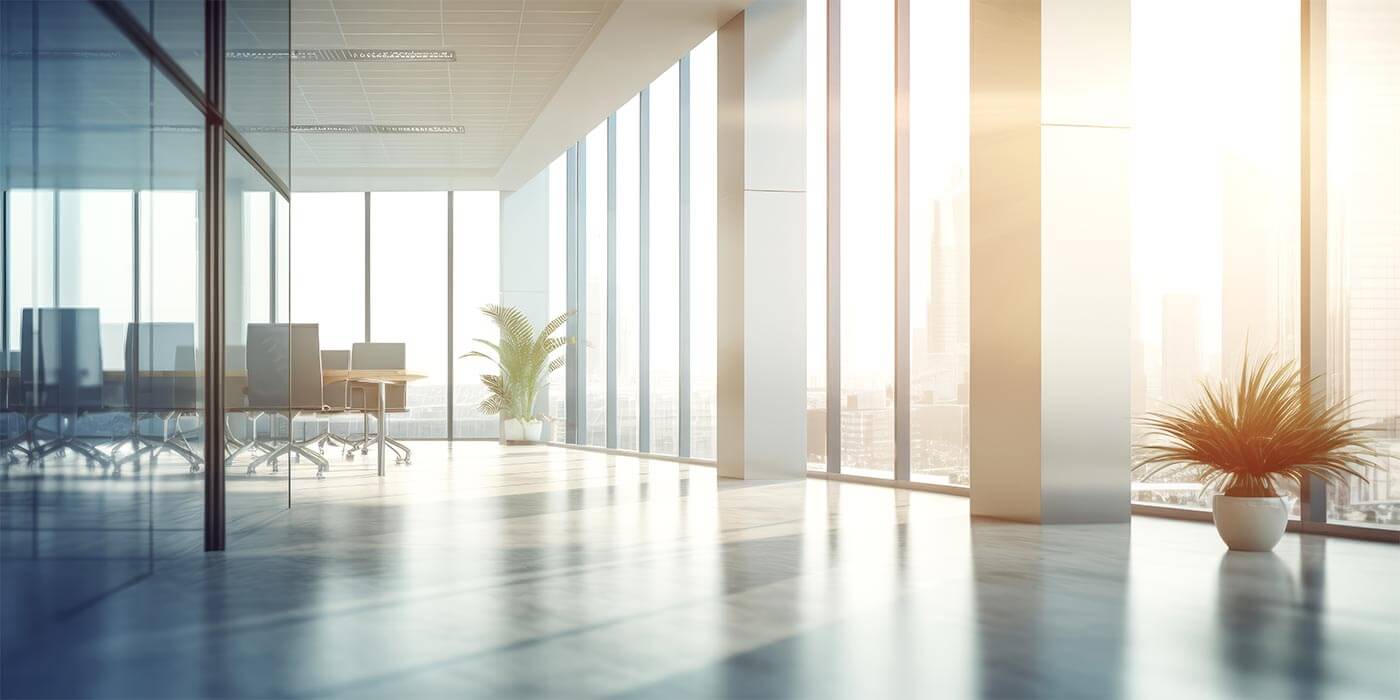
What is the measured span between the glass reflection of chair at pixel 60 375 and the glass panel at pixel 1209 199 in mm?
5538

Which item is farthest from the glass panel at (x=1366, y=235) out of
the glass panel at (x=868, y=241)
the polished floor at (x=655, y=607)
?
the glass panel at (x=868, y=241)

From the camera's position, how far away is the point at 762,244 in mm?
8531

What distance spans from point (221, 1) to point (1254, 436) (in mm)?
5113

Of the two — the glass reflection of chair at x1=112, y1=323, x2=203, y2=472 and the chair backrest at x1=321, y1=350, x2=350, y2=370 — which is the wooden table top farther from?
the chair backrest at x1=321, y1=350, x2=350, y2=370

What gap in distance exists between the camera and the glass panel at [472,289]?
14.6 meters

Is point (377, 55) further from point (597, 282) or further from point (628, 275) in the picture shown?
point (597, 282)

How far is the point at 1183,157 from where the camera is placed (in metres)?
6.36

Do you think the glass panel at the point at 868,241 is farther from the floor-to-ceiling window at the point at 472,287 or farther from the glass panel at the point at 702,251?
the floor-to-ceiling window at the point at 472,287

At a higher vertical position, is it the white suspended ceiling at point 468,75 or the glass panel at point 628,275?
the white suspended ceiling at point 468,75

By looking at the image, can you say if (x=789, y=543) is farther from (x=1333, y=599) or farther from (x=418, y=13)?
(x=418, y=13)

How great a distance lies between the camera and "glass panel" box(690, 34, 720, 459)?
10.4m

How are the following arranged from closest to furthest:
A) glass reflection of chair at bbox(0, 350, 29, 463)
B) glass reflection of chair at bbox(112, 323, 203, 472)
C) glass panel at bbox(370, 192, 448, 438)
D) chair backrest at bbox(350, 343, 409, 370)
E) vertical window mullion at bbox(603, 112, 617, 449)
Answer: glass reflection of chair at bbox(0, 350, 29, 463)
glass reflection of chair at bbox(112, 323, 203, 472)
chair backrest at bbox(350, 343, 409, 370)
vertical window mullion at bbox(603, 112, 617, 449)
glass panel at bbox(370, 192, 448, 438)

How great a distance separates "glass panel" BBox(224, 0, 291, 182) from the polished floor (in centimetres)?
174

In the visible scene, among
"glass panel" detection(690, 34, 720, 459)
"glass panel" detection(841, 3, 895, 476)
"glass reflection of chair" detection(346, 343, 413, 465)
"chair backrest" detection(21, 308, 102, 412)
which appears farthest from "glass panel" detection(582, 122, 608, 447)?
"chair backrest" detection(21, 308, 102, 412)
